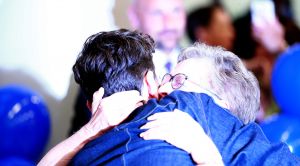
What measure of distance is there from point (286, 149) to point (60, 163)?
1.58 feet

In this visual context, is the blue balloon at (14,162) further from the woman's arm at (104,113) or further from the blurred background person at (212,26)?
the blurred background person at (212,26)

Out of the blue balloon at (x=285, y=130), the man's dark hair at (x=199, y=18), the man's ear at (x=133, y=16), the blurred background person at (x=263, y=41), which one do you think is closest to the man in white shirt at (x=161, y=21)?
the man's ear at (x=133, y=16)

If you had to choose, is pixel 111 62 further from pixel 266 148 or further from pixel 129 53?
pixel 266 148

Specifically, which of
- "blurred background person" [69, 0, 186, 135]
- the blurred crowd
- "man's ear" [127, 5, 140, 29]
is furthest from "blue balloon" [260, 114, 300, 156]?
"man's ear" [127, 5, 140, 29]

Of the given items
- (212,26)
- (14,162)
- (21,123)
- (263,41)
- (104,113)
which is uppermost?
(104,113)

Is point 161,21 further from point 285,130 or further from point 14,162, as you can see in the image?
point 14,162

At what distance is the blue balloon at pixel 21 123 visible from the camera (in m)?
1.62

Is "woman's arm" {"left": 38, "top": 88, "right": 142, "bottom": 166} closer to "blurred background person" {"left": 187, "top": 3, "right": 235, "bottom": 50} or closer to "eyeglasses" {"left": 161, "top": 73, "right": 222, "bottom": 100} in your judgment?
"eyeglasses" {"left": 161, "top": 73, "right": 222, "bottom": 100}

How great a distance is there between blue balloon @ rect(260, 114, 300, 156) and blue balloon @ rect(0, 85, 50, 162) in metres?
0.92

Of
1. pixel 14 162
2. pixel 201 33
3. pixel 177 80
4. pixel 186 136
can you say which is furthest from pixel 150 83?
pixel 201 33

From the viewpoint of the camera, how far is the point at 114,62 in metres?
0.83

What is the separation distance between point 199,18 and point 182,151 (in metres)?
1.61

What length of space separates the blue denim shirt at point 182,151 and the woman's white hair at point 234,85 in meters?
0.10

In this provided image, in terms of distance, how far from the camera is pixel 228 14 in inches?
89.6
